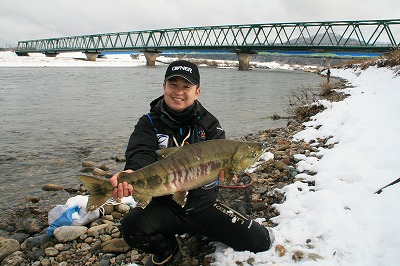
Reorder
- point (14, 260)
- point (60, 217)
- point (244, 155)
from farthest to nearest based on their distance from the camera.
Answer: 1. point (60, 217)
2. point (14, 260)
3. point (244, 155)

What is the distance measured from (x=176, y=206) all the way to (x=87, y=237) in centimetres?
157

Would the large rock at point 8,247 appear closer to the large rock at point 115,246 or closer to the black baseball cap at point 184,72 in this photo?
the large rock at point 115,246

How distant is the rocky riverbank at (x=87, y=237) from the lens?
3.61 metres

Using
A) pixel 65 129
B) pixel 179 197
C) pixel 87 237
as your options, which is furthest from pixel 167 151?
pixel 65 129

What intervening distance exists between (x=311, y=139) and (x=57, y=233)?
5993 mm

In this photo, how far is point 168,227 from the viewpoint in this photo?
3.32 meters

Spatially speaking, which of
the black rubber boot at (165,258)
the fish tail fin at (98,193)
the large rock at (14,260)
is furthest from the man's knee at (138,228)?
the large rock at (14,260)

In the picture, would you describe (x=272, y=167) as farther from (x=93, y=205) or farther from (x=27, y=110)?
(x=27, y=110)

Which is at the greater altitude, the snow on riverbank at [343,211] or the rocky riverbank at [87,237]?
the snow on riverbank at [343,211]

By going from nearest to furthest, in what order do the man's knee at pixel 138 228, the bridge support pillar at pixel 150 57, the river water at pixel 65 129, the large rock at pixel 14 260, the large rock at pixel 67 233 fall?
the man's knee at pixel 138 228 < the large rock at pixel 14 260 < the large rock at pixel 67 233 < the river water at pixel 65 129 < the bridge support pillar at pixel 150 57

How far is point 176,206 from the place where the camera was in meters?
3.36

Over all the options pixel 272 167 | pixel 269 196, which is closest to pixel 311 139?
pixel 272 167

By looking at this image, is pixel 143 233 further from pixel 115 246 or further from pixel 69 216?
pixel 69 216

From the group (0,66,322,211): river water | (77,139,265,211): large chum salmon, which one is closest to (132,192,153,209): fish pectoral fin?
(77,139,265,211): large chum salmon
